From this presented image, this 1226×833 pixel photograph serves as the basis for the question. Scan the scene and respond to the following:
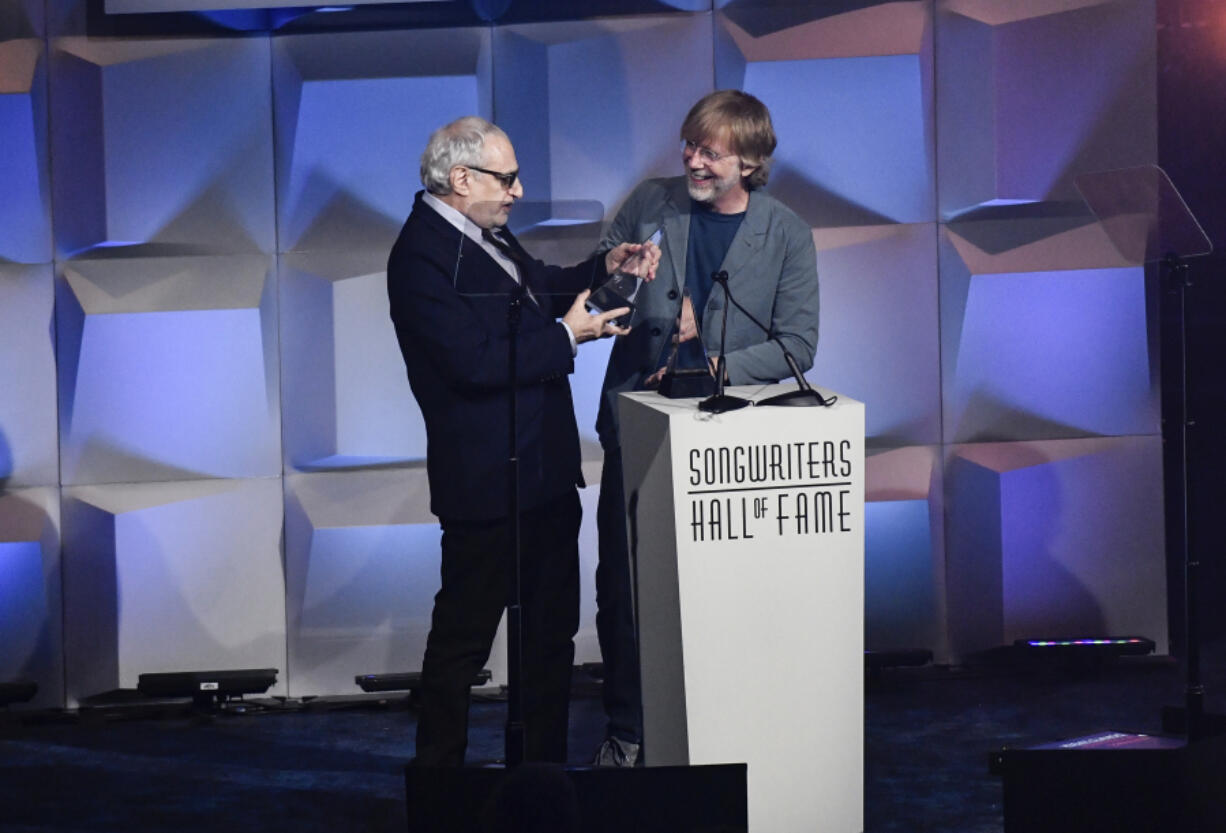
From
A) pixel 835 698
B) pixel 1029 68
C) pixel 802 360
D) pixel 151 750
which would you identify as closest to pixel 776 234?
pixel 802 360

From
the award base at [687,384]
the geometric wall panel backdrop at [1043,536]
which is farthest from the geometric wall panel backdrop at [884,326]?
the award base at [687,384]

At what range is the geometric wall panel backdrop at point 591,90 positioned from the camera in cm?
511

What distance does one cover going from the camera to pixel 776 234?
379 cm

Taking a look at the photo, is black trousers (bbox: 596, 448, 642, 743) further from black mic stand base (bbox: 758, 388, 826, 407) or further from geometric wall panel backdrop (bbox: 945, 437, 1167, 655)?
geometric wall panel backdrop (bbox: 945, 437, 1167, 655)

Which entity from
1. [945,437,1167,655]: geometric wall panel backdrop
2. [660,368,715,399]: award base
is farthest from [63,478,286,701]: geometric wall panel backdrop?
[945,437,1167,655]: geometric wall panel backdrop

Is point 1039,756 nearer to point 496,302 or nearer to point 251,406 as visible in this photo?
point 496,302

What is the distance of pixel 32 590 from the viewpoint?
199 inches

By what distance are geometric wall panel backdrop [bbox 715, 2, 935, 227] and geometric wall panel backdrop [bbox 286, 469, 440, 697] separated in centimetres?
179

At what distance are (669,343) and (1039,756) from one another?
1.42 m

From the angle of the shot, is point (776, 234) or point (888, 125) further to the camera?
point (888, 125)

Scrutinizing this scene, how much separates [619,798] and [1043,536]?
3060mm

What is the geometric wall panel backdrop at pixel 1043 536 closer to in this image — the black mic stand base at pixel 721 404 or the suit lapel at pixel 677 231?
the suit lapel at pixel 677 231

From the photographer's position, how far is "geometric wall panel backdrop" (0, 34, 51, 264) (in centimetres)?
499

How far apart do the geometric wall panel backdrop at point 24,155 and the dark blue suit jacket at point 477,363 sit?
2172 mm
